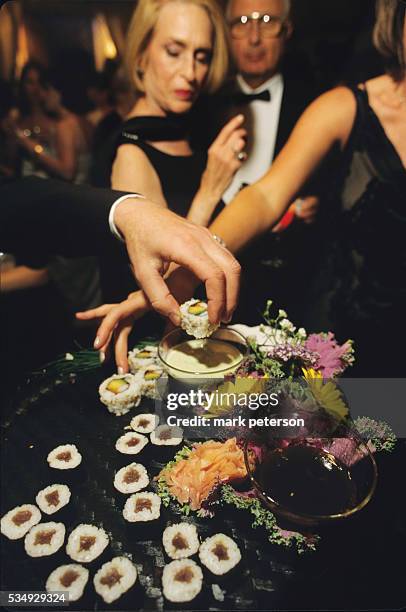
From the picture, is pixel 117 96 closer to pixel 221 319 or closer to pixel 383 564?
pixel 221 319

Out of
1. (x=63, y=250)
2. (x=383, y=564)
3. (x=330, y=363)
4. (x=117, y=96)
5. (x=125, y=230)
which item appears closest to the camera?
(x=383, y=564)

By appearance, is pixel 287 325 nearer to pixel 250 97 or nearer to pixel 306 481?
pixel 306 481

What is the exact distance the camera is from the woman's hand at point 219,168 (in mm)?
1998

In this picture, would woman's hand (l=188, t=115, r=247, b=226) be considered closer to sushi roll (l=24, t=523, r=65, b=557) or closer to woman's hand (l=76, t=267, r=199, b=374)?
woman's hand (l=76, t=267, r=199, b=374)

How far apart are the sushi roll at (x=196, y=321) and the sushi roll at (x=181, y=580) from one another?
0.62 meters

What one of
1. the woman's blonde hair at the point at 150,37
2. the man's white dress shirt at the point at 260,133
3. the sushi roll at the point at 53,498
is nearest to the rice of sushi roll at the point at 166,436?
the sushi roll at the point at 53,498

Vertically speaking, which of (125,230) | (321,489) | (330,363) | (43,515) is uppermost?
(125,230)

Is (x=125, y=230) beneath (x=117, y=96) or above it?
beneath

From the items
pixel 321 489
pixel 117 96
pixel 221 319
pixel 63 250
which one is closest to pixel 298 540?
pixel 321 489

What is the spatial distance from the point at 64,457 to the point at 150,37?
1825 mm

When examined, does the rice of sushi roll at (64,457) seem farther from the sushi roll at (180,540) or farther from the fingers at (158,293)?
the fingers at (158,293)

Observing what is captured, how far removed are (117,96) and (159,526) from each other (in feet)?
11.6

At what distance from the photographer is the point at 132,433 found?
1233 mm

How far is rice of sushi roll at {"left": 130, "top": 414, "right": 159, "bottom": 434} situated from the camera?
1.24m
